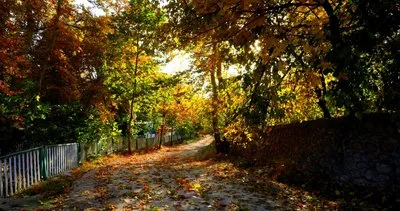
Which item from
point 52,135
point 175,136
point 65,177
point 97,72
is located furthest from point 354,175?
point 175,136

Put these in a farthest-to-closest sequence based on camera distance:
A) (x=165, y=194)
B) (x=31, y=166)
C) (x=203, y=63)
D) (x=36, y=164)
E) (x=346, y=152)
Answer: (x=203, y=63) < (x=36, y=164) < (x=31, y=166) < (x=346, y=152) < (x=165, y=194)

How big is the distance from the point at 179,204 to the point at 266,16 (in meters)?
4.59

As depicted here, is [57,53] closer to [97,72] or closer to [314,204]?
[97,72]

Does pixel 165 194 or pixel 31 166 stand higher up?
pixel 31 166

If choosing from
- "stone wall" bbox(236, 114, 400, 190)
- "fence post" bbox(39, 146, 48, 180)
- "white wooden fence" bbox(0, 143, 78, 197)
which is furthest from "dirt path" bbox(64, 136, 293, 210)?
"stone wall" bbox(236, 114, 400, 190)

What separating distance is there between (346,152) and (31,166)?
984 cm

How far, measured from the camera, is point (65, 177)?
13.2m

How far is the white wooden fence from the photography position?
9.61 m

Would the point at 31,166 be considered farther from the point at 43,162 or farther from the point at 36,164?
the point at 43,162

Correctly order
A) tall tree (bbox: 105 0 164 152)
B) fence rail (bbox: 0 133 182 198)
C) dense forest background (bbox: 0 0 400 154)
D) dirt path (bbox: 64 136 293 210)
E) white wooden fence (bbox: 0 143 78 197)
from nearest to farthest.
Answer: dense forest background (bbox: 0 0 400 154)
dirt path (bbox: 64 136 293 210)
white wooden fence (bbox: 0 143 78 197)
fence rail (bbox: 0 133 182 198)
tall tree (bbox: 105 0 164 152)

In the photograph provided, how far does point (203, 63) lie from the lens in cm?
1933

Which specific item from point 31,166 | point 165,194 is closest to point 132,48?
point 31,166

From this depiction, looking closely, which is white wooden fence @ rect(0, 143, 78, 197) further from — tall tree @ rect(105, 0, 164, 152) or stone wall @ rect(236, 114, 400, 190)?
tall tree @ rect(105, 0, 164, 152)

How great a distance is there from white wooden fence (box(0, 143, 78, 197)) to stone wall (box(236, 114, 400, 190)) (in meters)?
8.42
